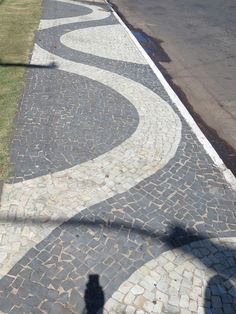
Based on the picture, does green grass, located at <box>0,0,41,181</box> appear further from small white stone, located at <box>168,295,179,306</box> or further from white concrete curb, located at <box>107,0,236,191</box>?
white concrete curb, located at <box>107,0,236,191</box>

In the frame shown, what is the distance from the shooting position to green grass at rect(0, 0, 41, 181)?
7.75 meters

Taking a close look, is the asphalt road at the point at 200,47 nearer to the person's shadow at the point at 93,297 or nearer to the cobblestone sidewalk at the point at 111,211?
the cobblestone sidewalk at the point at 111,211

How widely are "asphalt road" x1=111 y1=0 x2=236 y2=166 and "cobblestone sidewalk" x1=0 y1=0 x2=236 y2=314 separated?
1.10m

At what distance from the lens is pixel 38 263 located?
493cm

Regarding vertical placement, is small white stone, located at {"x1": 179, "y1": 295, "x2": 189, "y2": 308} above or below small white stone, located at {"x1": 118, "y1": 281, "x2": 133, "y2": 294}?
above

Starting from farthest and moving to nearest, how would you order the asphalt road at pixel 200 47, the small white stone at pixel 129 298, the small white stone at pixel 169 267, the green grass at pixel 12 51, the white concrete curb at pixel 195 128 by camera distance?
the asphalt road at pixel 200 47, the green grass at pixel 12 51, the white concrete curb at pixel 195 128, the small white stone at pixel 169 267, the small white stone at pixel 129 298

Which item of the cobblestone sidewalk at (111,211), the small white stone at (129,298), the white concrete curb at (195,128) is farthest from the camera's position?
the white concrete curb at (195,128)

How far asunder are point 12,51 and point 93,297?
9.90m

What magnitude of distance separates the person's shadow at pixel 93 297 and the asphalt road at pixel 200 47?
15.2 ft

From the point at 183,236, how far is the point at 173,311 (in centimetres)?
126

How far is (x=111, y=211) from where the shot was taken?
586 centimetres

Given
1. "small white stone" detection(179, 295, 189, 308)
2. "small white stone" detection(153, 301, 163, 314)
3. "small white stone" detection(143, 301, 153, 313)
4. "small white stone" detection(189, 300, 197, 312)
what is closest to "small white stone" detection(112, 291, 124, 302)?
"small white stone" detection(143, 301, 153, 313)

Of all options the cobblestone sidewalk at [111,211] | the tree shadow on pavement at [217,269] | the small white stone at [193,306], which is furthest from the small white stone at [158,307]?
the tree shadow on pavement at [217,269]

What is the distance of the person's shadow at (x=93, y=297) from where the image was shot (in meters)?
4.43
